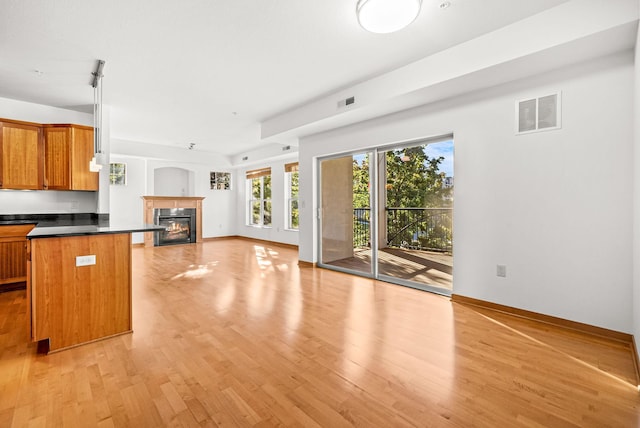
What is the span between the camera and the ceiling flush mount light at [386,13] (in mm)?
2180

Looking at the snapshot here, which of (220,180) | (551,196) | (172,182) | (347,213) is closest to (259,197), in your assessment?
(220,180)

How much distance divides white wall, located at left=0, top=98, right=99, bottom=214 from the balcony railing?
472 centimetres

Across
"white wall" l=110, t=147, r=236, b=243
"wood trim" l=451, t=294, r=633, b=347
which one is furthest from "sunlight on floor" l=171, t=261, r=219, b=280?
"wood trim" l=451, t=294, r=633, b=347

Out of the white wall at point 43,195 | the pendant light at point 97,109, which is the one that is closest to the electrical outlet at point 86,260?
the pendant light at point 97,109

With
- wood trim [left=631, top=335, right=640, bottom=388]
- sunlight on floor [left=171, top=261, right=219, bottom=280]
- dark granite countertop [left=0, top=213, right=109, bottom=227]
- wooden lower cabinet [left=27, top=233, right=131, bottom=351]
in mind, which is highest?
dark granite countertop [left=0, top=213, right=109, bottom=227]

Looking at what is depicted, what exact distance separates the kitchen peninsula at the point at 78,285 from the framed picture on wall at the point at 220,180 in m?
7.29

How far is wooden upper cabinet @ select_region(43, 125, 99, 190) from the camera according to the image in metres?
4.48

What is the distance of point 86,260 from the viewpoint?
2.47 m

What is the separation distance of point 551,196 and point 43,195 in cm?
685

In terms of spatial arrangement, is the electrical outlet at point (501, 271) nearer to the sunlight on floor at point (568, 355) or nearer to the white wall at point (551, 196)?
the white wall at point (551, 196)

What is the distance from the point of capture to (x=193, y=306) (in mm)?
3346

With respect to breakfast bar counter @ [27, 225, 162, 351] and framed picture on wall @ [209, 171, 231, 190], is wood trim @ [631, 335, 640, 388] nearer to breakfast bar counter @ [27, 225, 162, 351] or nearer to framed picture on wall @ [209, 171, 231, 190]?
breakfast bar counter @ [27, 225, 162, 351]

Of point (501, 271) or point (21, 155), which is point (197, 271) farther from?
point (501, 271)

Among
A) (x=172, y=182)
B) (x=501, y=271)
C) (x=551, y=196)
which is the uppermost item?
(x=172, y=182)
